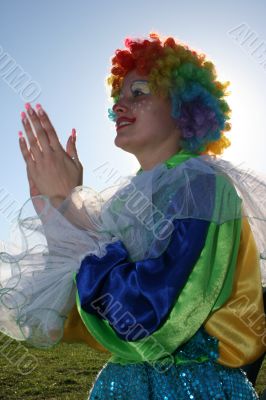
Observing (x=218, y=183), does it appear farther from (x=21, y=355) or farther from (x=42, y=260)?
(x=21, y=355)

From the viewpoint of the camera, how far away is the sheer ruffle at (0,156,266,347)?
A: 1.46 meters

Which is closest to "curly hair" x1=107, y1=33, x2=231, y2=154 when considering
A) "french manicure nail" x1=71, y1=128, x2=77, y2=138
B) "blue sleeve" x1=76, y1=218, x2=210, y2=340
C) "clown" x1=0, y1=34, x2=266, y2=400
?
"clown" x1=0, y1=34, x2=266, y2=400

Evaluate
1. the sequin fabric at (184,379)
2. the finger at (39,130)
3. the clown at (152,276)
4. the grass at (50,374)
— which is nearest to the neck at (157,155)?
the clown at (152,276)

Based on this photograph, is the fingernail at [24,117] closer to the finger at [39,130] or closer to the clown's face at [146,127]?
the finger at [39,130]

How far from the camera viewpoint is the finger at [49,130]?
175 centimetres

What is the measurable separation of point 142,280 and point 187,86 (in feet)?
2.89

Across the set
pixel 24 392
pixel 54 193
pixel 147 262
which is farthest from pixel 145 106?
pixel 24 392

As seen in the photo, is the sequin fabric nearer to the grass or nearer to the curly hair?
the curly hair

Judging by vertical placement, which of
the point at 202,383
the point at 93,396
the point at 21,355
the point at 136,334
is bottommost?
the point at 21,355

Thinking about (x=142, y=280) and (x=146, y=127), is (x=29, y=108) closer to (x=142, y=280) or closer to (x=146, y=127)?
(x=146, y=127)

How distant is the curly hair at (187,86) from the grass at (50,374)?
9.83 feet

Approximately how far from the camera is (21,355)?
836 cm

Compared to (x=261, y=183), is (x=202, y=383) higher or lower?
lower

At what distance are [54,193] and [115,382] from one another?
63 centimetres
